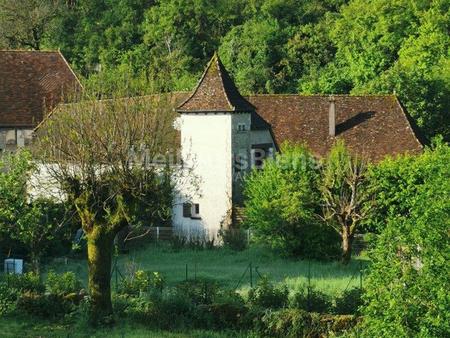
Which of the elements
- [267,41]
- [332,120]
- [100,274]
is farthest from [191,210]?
[267,41]

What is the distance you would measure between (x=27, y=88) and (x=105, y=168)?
2765 cm

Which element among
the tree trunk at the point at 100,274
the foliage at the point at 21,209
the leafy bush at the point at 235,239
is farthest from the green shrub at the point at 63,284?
the leafy bush at the point at 235,239

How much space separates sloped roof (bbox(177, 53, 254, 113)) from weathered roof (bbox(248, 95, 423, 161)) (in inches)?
93.8

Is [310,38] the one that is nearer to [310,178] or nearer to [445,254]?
[310,178]

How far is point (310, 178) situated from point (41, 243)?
9.85 meters

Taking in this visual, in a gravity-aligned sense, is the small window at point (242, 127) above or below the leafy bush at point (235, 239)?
above

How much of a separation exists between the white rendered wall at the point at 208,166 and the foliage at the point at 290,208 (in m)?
→ 4.73

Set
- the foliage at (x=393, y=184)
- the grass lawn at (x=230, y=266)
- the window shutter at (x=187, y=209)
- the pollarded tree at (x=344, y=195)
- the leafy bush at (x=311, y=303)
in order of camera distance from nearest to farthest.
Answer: the leafy bush at (x=311, y=303), the grass lawn at (x=230, y=266), the pollarded tree at (x=344, y=195), the foliage at (x=393, y=184), the window shutter at (x=187, y=209)

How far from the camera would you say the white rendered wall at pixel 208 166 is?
44000 millimetres

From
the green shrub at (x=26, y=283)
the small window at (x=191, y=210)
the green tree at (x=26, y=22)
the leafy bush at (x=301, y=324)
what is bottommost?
the leafy bush at (x=301, y=324)

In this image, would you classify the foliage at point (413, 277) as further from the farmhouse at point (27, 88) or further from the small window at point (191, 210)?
the farmhouse at point (27, 88)

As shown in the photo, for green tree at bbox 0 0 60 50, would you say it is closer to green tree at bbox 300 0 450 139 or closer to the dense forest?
the dense forest

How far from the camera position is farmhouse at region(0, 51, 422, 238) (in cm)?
4394

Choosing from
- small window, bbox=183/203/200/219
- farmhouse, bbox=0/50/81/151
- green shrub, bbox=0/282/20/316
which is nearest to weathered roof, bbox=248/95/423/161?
small window, bbox=183/203/200/219
